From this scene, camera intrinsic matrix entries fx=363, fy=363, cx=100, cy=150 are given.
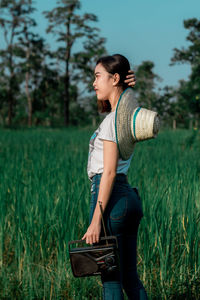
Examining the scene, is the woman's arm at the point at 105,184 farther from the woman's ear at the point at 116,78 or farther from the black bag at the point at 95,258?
the woman's ear at the point at 116,78

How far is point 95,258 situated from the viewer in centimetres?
143

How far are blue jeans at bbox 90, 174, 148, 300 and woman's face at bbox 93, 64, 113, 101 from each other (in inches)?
14.1

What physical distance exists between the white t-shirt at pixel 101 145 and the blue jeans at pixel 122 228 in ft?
0.11

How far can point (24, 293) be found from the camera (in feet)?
6.98

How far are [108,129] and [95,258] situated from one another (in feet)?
1.70

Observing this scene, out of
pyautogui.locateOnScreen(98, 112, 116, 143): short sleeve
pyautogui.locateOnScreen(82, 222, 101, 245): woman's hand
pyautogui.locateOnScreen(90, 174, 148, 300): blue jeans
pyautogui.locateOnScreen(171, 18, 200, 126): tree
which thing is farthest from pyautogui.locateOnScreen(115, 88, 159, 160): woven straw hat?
pyautogui.locateOnScreen(171, 18, 200, 126): tree

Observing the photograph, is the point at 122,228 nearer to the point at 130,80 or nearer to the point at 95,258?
the point at 95,258

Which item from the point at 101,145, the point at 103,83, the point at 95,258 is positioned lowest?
the point at 95,258

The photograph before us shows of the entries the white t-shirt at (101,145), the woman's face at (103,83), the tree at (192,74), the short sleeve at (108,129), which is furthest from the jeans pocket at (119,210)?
the tree at (192,74)

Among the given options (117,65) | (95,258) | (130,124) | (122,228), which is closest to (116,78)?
(117,65)

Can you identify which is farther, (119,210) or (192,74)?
(192,74)

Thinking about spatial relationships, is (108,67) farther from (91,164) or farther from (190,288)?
(190,288)

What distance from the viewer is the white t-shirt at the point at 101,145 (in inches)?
58.3

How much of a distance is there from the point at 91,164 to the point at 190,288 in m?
1.09
